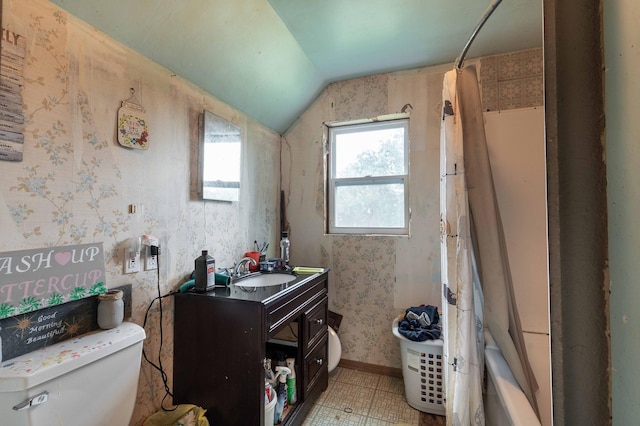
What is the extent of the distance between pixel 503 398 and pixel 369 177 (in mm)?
1657

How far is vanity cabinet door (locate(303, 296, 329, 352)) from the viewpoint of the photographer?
1.59 m

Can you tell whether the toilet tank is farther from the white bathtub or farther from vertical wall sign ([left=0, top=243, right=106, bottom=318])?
the white bathtub

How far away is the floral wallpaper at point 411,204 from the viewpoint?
193 centimetres

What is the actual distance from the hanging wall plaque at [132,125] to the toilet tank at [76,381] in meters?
0.76

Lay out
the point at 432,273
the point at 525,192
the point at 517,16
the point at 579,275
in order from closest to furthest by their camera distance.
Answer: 1. the point at 579,275
2. the point at 525,192
3. the point at 517,16
4. the point at 432,273

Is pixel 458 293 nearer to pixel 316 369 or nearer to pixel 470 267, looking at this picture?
pixel 470 267

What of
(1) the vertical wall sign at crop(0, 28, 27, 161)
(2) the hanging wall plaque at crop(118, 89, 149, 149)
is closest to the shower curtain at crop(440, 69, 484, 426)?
(2) the hanging wall plaque at crop(118, 89, 149, 149)

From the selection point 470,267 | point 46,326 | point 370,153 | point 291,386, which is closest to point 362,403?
point 291,386

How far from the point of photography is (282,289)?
1.37 metres

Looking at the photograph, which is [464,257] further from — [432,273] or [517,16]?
[517,16]

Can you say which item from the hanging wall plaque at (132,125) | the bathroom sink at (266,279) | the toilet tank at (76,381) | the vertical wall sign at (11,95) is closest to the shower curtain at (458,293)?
the bathroom sink at (266,279)

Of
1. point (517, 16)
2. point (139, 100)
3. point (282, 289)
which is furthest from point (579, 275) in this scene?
point (517, 16)

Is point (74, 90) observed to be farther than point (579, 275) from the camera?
Yes

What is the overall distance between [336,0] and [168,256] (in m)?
1.57
